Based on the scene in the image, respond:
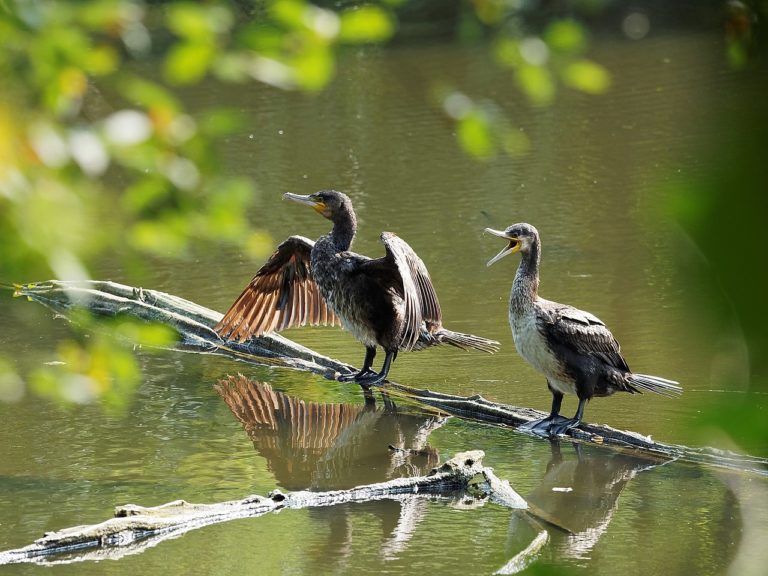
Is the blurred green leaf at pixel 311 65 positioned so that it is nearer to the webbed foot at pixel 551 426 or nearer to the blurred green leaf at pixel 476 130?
the blurred green leaf at pixel 476 130

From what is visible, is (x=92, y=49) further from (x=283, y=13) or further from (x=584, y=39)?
(x=584, y=39)

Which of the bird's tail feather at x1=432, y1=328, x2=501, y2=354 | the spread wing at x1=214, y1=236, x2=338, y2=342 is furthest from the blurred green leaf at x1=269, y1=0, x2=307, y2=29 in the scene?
the spread wing at x1=214, y1=236, x2=338, y2=342

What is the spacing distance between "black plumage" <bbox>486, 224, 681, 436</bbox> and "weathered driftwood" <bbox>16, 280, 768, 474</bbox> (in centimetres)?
26

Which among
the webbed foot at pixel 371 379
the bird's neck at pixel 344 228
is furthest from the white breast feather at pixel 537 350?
the bird's neck at pixel 344 228

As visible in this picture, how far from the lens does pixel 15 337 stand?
9781 mm

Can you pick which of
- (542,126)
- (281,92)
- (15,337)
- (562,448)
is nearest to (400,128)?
(542,126)

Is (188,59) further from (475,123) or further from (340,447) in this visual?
(340,447)

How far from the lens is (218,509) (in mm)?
5902

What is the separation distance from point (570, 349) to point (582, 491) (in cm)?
76

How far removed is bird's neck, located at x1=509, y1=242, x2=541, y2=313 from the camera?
664 centimetres

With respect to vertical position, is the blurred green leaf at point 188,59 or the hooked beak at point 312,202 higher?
the hooked beak at point 312,202

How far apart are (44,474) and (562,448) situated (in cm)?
283

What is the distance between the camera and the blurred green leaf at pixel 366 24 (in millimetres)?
1497

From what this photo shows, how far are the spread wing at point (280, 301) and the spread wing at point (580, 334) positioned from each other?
2.37 meters
